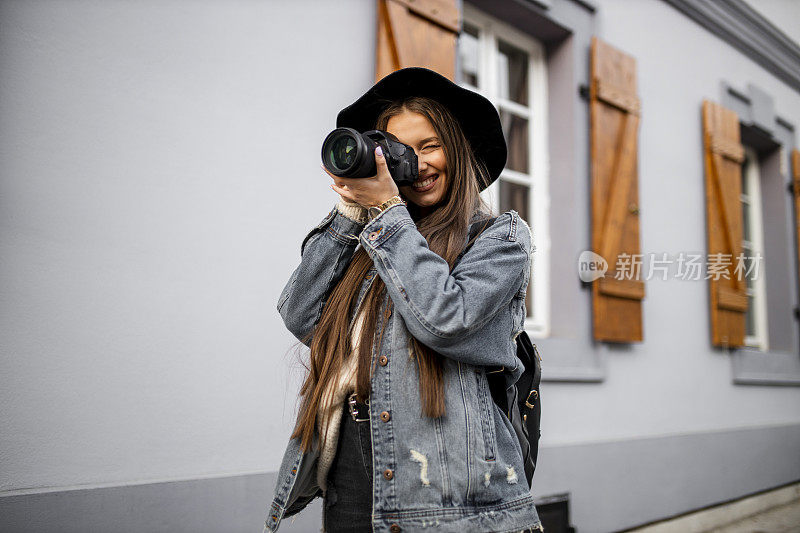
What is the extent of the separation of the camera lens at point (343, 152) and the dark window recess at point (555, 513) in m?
2.60

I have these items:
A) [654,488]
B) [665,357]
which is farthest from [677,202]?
[654,488]

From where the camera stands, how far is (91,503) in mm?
2047

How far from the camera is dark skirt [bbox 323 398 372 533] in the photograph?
1.27m

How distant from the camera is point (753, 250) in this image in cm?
611

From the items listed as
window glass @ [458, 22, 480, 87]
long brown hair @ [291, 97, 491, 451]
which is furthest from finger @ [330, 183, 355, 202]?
window glass @ [458, 22, 480, 87]

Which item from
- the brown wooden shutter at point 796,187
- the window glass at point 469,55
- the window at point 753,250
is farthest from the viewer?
the brown wooden shutter at point 796,187

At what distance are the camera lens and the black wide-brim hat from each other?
0.83 ft

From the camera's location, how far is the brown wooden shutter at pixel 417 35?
2.96 m

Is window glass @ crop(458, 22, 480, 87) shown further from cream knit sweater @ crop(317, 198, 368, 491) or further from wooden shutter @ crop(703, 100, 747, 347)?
cream knit sweater @ crop(317, 198, 368, 491)

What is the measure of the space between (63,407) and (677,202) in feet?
13.6

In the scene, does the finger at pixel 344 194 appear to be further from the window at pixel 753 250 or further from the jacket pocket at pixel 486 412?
the window at pixel 753 250

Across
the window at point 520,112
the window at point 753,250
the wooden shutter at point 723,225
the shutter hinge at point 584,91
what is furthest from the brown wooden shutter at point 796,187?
the window at point 520,112

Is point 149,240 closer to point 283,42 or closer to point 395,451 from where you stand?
point 283,42

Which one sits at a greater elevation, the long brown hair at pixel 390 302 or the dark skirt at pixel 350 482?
the long brown hair at pixel 390 302
